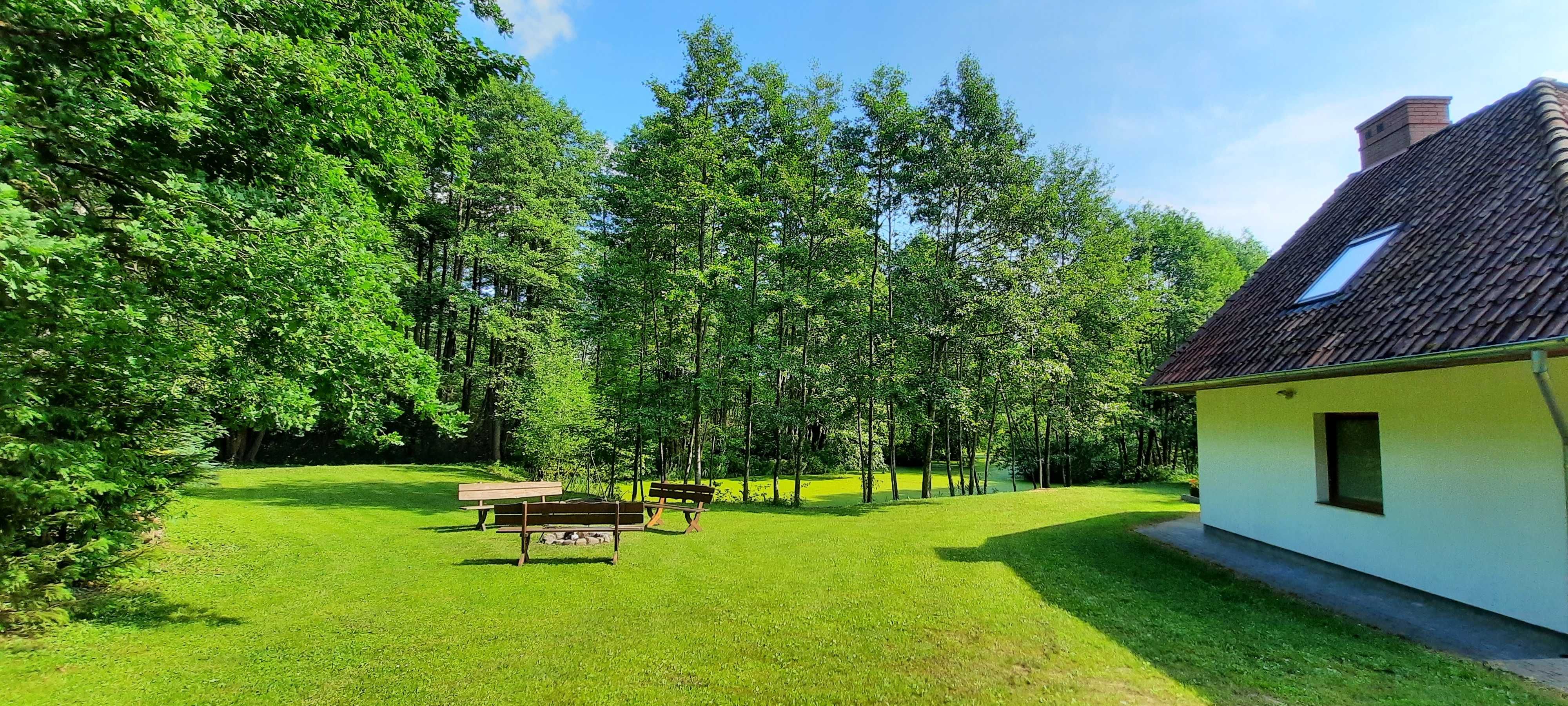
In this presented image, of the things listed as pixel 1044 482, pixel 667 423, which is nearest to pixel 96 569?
pixel 667 423

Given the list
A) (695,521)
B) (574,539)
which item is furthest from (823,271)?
(574,539)

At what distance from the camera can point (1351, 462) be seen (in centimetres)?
670

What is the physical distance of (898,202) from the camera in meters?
16.9

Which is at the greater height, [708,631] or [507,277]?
[507,277]

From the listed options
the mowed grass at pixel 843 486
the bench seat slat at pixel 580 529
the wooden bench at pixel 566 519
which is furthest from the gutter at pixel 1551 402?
the mowed grass at pixel 843 486

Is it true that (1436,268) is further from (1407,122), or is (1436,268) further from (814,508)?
(814,508)

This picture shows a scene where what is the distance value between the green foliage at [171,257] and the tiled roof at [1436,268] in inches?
371

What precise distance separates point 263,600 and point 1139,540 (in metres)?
11.9

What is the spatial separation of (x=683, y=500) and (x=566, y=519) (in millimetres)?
3666

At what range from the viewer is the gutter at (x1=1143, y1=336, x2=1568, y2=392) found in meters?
4.16

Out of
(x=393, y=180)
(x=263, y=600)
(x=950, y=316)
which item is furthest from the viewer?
(x=950, y=316)

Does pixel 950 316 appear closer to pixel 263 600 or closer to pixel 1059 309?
pixel 1059 309

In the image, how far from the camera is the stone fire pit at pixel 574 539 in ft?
29.7

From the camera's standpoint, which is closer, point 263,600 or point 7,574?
point 7,574
